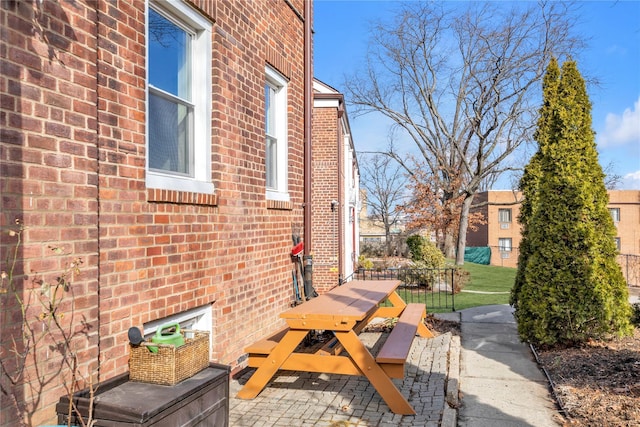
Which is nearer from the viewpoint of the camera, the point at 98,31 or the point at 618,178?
the point at 98,31

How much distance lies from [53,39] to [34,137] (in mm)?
583

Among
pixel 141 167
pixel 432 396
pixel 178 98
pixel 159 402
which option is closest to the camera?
pixel 159 402

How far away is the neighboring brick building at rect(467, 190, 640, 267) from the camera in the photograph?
39.9 metres

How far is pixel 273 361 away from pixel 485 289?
11.4 m

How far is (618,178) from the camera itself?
153ft

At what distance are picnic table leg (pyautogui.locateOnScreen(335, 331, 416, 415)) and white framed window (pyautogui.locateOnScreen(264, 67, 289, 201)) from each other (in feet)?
Result: 8.30

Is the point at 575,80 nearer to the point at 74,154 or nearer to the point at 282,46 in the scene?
the point at 282,46

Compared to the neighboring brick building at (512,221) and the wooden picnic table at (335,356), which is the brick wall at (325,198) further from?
the neighboring brick building at (512,221)

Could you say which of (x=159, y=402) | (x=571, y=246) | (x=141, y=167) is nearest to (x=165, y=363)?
(x=159, y=402)

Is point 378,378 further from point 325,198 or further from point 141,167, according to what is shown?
point 325,198

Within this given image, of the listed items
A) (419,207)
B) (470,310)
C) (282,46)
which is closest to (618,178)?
(419,207)

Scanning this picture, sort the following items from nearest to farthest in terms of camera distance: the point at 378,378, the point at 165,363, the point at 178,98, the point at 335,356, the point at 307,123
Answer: the point at 165,363 → the point at 178,98 → the point at 378,378 → the point at 335,356 → the point at 307,123

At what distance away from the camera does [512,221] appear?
138 ft

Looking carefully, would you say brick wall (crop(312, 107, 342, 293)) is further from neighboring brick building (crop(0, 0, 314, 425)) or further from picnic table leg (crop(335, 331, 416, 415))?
picnic table leg (crop(335, 331, 416, 415))
